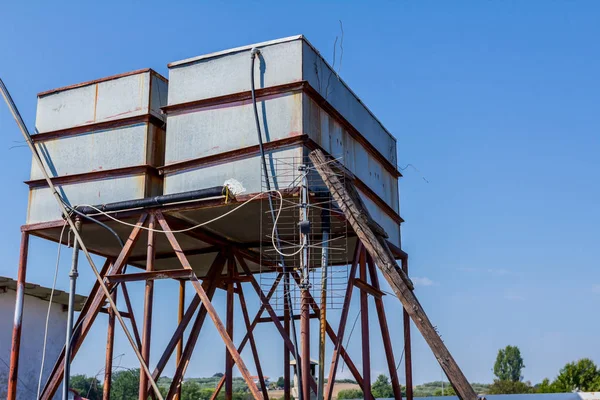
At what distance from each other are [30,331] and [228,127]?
38.1 ft

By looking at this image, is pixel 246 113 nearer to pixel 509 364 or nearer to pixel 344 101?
pixel 344 101

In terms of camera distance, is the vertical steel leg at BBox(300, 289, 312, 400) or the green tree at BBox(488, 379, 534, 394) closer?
the vertical steel leg at BBox(300, 289, 312, 400)

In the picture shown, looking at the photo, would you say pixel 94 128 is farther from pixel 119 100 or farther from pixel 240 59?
pixel 240 59

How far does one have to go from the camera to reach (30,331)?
915 inches

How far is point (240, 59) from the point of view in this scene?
1600 cm

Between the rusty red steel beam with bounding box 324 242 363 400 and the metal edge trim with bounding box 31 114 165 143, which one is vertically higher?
the metal edge trim with bounding box 31 114 165 143

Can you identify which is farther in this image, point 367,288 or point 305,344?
point 367,288

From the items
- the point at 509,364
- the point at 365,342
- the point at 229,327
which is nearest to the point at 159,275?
the point at 365,342

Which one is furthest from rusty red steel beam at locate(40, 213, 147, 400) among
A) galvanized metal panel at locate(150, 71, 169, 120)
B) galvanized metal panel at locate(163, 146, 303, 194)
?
galvanized metal panel at locate(150, 71, 169, 120)

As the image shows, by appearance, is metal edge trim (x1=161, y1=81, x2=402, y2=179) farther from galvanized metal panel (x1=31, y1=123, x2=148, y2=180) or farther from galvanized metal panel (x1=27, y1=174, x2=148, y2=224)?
galvanized metal panel (x1=27, y1=174, x2=148, y2=224)

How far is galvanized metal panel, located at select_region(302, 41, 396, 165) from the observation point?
15.8m

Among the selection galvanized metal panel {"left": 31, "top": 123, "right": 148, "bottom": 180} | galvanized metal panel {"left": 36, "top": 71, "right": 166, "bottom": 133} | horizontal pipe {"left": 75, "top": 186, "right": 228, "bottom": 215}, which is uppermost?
galvanized metal panel {"left": 36, "top": 71, "right": 166, "bottom": 133}

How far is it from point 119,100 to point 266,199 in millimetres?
4726

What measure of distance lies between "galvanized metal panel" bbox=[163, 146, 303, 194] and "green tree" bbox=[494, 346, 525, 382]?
99956 millimetres
